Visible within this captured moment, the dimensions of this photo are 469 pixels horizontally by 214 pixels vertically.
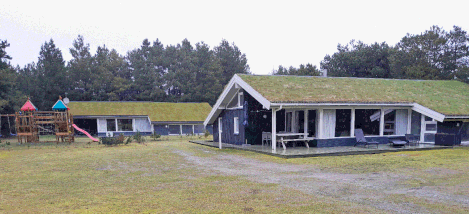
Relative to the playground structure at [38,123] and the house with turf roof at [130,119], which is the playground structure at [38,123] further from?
the house with turf roof at [130,119]

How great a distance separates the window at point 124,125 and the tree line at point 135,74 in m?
14.6

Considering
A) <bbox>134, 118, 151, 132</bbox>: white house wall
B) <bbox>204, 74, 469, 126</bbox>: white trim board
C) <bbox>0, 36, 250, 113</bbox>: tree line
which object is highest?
<bbox>0, 36, 250, 113</bbox>: tree line

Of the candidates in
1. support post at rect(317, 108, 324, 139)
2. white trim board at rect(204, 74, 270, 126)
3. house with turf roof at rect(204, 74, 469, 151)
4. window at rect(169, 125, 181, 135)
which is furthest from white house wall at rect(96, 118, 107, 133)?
support post at rect(317, 108, 324, 139)

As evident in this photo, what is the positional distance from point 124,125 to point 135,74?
2044 centimetres

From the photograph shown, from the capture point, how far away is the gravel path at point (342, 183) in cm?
613

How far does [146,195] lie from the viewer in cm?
695

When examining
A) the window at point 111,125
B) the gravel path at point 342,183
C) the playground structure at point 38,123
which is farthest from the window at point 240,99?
Result: the window at point 111,125

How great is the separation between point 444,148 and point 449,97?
4620 millimetres

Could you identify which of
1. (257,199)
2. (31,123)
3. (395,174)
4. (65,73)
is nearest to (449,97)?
(395,174)

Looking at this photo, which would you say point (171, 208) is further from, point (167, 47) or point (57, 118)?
point (167, 47)

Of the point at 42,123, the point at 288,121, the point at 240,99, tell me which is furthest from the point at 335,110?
the point at 42,123

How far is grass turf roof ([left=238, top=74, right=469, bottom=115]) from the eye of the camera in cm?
1556

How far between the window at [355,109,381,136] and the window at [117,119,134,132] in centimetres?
2624

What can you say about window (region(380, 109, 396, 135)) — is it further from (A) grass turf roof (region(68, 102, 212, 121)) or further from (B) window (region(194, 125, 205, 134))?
(B) window (region(194, 125, 205, 134))
